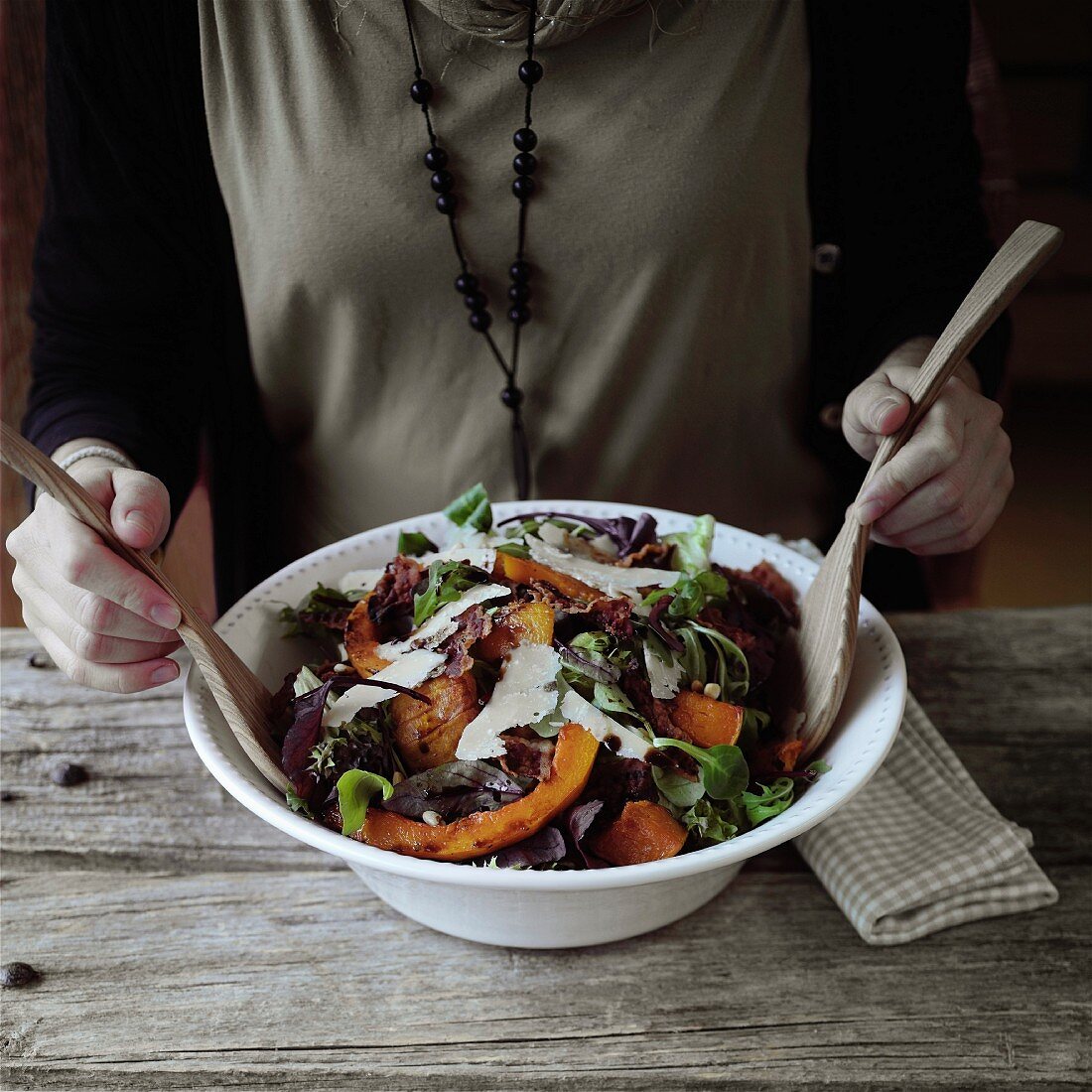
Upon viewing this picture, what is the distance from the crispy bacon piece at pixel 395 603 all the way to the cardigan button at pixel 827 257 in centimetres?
79

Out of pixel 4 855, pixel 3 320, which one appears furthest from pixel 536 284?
pixel 3 320

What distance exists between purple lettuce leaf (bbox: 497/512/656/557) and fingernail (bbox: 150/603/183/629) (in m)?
0.37

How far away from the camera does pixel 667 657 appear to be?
2.74 feet

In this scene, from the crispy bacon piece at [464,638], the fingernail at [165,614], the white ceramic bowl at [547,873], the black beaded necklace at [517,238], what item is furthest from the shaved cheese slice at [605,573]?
the black beaded necklace at [517,238]

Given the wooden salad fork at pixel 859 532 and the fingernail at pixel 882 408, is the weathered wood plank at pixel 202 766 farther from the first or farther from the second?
the fingernail at pixel 882 408

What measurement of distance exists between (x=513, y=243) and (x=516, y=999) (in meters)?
0.89

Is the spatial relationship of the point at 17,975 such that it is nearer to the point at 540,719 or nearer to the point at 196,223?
the point at 540,719

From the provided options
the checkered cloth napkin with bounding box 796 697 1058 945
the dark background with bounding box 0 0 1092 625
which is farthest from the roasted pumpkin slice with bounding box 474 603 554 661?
the dark background with bounding box 0 0 1092 625

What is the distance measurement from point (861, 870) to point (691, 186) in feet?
2.71

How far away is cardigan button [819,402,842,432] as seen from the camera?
1440 millimetres

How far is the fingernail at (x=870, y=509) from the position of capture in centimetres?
87

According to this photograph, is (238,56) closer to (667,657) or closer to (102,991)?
(667,657)

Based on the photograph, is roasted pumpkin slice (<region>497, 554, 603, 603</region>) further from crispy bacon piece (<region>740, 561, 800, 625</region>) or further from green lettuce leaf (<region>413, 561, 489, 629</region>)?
crispy bacon piece (<region>740, 561, 800, 625</region>)

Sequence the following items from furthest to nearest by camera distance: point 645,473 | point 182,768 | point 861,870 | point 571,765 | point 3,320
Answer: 1. point 3,320
2. point 645,473
3. point 182,768
4. point 861,870
5. point 571,765
